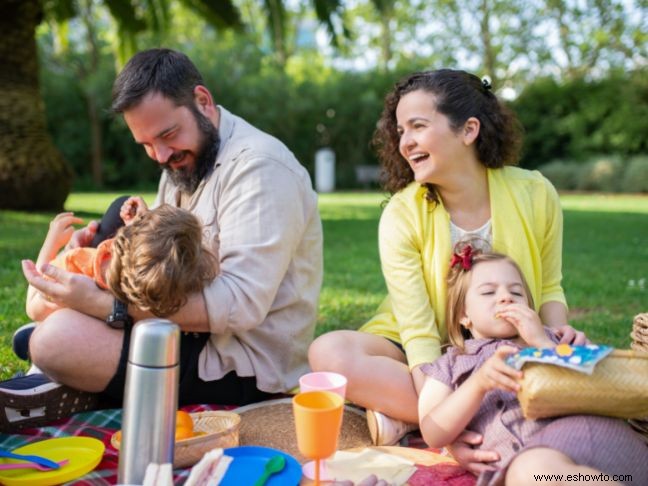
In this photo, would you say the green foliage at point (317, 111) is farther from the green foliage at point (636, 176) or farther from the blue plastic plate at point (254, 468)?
the blue plastic plate at point (254, 468)

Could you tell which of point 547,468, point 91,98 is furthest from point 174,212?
point 91,98

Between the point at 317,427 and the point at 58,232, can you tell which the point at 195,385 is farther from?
the point at 317,427

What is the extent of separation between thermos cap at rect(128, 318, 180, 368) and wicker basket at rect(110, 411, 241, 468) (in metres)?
0.44

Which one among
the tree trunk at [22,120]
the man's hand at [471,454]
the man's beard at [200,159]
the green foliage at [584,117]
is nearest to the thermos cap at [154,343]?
the man's hand at [471,454]

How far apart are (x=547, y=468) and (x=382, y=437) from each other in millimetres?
793

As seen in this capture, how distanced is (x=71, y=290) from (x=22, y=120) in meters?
8.26

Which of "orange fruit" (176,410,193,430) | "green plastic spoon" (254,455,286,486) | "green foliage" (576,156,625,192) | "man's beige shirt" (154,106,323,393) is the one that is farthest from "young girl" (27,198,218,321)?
"green foliage" (576,156,625,192)

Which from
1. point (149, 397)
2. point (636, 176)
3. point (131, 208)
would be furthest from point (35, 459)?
point (636, 176)

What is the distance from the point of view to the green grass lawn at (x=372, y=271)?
4.17 metres

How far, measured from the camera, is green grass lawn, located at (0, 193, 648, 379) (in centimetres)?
417

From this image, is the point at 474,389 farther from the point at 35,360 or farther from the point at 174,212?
the point at 35,360

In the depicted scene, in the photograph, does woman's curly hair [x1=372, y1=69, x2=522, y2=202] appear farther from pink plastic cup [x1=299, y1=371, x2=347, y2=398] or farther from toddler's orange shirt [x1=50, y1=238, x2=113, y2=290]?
toddler's orange shirt [x1=50, y1=238, x2=113, y2=290]

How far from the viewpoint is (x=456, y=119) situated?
2.55m

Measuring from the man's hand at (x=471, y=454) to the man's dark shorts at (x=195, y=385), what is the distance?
2.86ft
